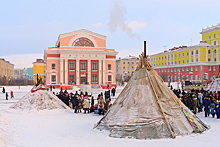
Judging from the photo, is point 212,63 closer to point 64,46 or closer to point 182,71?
point 182,71

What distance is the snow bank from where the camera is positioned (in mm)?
17719

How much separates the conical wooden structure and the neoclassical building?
4413 centimetres

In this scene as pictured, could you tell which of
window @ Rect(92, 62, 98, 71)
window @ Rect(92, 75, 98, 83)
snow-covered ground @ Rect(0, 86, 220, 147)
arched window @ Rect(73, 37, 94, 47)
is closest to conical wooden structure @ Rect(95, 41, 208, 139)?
snow-covered ground @ Rect(0, 86, 220, 147)

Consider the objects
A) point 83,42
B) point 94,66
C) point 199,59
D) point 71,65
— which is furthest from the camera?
point 199,59

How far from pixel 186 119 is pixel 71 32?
49435 mm

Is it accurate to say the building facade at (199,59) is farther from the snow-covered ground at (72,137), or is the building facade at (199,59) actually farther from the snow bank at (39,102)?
the snow-covered ground at (72,137)

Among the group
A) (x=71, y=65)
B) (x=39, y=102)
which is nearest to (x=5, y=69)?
(x=71, y=65)

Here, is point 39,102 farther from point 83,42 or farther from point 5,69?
point 5,69

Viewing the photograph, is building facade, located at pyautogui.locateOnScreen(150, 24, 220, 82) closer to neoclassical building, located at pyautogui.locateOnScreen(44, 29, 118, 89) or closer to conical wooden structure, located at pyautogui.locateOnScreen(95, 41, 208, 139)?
neoclassical building, located at pyautogui.locateOnScreen(44, 29, 118, 89)

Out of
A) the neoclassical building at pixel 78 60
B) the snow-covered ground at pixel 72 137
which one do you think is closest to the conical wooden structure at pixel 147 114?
the snow-covered ground at pixel 72 137

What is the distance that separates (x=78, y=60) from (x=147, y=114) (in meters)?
47.5

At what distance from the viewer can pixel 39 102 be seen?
1792 cm

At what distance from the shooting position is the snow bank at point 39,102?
17.7 metres

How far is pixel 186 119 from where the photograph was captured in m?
10.4
